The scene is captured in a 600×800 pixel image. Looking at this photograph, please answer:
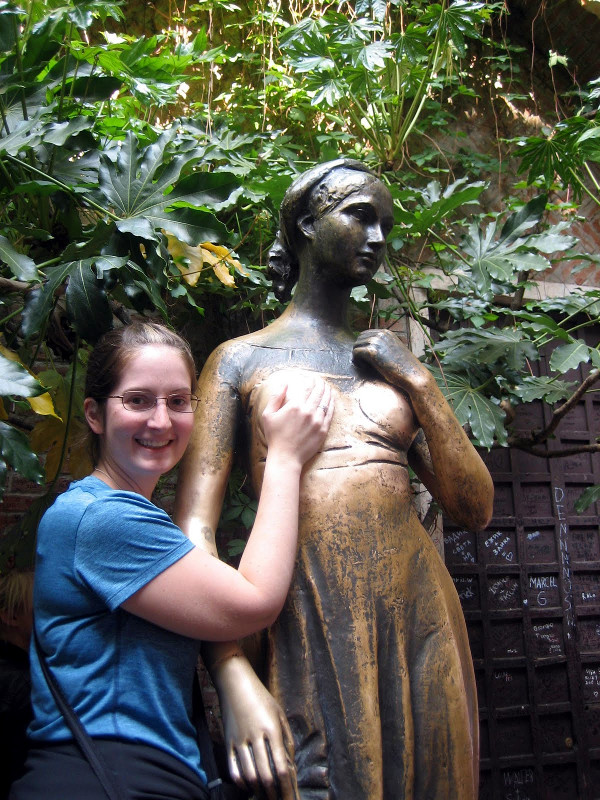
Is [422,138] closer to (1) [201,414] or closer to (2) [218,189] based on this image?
(2) [218,189]

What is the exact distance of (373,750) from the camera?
125cm

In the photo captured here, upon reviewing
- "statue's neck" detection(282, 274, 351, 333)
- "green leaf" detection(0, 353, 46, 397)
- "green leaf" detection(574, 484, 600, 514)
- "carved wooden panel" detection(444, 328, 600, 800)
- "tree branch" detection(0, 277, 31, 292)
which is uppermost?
"tree branch" detection(0, 277, 31, 292)

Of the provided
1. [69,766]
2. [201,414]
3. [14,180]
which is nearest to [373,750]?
[69,766]

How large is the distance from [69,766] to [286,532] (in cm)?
46

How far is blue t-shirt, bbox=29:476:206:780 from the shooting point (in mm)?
1040

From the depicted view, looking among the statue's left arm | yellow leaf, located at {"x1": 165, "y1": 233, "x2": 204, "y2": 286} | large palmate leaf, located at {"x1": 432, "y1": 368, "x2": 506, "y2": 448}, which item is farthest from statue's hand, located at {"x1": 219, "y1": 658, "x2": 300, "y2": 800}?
large palmate leaf, located at {"x1": 432, "y1": 368, "x2": 506, "y2": 448}

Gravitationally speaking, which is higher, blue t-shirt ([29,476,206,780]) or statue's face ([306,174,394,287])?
statue's face ([306,174,394,287])

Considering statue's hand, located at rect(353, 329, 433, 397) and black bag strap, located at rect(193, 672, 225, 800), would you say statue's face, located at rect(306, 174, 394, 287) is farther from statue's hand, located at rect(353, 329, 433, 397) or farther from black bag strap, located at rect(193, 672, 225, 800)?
black bag strap, located at rect(193, 672, 225, 800)

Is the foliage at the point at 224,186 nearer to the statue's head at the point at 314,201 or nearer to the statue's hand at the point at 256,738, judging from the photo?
the statue's head at the point at 314,201

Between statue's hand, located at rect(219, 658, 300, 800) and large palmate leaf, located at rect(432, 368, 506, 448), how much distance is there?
52.8 inches

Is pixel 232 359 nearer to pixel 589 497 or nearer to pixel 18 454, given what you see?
pixel 18 454

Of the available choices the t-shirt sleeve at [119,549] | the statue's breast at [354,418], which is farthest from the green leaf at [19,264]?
the t-shirt sleeve at [119,549]

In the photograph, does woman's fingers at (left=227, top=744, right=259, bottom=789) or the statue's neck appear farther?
the statue's neck

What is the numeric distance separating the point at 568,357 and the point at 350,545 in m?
1.51
